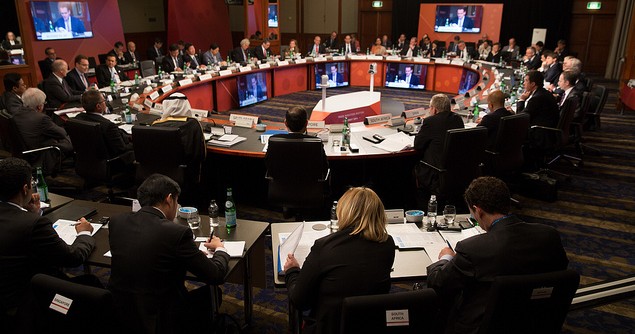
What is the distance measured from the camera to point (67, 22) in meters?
11.1

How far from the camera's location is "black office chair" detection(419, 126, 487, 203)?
405 cm

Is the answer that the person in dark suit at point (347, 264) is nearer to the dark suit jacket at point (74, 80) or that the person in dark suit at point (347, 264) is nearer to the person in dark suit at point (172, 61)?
the dark suit jacket at point (74, 80)

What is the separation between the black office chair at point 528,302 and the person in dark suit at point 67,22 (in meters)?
11.6

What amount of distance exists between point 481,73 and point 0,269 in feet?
29.2

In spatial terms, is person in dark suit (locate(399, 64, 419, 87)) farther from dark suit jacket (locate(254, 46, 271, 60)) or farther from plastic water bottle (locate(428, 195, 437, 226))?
plastic water bottle (locate(428, 195, 437, 226))

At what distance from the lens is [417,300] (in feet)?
6.09

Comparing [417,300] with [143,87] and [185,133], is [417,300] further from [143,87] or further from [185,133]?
[143,87]

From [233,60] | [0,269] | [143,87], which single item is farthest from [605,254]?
[233,60]

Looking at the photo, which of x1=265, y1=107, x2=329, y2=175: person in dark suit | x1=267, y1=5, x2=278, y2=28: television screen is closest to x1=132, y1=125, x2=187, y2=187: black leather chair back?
x1=265, y1=107, x2=329, y2=175: person in dark suit

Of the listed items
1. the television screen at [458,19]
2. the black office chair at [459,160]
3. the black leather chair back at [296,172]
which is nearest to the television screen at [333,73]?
the television screen at [458,19]

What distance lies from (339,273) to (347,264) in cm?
5

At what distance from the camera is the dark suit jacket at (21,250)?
224cm

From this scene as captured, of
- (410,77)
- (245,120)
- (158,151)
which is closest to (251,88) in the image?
(410,77)

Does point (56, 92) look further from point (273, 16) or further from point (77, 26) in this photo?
point (273, 16)
